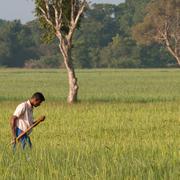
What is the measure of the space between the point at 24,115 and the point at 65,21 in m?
20.0

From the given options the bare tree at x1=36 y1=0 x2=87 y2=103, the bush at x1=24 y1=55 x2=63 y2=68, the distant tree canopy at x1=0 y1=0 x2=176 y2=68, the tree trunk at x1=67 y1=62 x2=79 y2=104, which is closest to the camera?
the tree trunk at x1=67 y1=62 x2=79 y2=104

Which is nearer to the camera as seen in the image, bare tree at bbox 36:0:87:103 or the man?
Answer: the man

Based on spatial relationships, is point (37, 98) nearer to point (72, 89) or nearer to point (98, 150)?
point (98, 150)

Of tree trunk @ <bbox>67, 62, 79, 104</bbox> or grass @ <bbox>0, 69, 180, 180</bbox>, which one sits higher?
grass @ <bbox>0, 69, 180, 180</bbox>

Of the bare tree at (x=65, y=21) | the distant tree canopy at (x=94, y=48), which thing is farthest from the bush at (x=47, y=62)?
the bare tree at (x=65, y=21)

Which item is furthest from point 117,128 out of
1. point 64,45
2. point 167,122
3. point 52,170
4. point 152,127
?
point 64,45

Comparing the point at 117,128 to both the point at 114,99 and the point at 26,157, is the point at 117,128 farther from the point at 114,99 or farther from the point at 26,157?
the point at 114,99

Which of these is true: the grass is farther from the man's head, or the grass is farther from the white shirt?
the man's head

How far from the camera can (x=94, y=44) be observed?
118 m

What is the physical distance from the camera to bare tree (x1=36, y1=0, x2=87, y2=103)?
100 feet

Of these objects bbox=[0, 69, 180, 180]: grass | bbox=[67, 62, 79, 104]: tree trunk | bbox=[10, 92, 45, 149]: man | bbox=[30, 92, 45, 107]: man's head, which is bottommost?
bbox=[67, 62, 79, 104]: tree trunk

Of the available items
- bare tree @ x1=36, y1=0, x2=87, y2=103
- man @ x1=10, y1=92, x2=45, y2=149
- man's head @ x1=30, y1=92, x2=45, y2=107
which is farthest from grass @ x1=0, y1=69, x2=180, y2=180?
bare tree @ x1=36, y1=0, x2=87, y2=103

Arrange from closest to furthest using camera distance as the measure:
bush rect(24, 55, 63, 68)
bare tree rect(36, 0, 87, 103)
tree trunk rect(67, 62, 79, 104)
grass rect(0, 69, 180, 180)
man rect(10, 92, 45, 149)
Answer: grass rect(0, 69, 180, 180) < man rect(10, 92, 45, 149) < tree trunk rect(67, 62, 79, 104) < bare tree rect(36, 0, 87, 103) < bush rect(24, 55, 63, 68)

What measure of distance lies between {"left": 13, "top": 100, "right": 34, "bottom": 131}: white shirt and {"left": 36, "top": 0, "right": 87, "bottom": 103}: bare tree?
1796 cm
